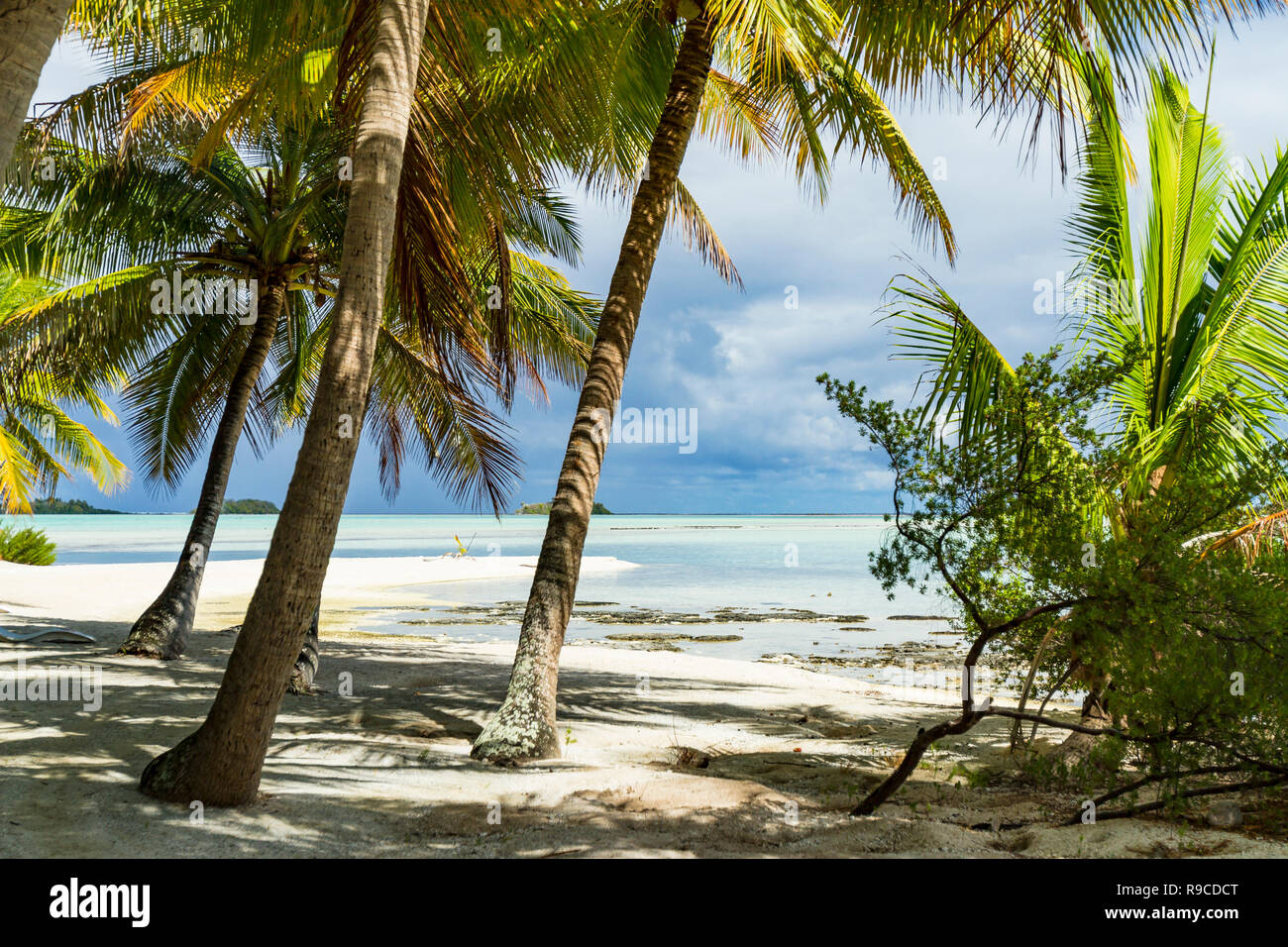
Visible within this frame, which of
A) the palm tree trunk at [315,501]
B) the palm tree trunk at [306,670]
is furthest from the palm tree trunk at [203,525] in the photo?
the palm tree trunk at [315,501]

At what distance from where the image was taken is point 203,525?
981 centimetres

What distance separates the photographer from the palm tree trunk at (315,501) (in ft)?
13.7

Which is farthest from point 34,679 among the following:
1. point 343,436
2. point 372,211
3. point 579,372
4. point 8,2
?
point 579,372

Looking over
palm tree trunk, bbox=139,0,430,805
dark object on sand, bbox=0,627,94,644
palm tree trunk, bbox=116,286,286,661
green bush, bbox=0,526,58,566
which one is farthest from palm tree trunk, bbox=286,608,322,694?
green bush, bbox=0,526,58,566

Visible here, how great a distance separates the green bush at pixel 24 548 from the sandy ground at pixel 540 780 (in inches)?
721

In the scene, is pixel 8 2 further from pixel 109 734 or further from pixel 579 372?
pixel 579 372

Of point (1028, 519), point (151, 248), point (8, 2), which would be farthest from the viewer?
point (151, 248)

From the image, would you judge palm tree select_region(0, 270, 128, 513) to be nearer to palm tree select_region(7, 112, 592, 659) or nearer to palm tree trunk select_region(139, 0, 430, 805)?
Answer: palm tree select_region(7, 112, 592, 659)

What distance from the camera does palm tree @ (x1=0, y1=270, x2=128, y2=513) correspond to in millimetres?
9383

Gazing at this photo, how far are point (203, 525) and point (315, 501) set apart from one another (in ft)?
21.5

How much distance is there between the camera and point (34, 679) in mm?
6930

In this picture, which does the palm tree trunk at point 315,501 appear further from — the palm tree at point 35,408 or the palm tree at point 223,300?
the palm tree at point 35,408

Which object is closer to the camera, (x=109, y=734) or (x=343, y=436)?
(x=343, y=436)
